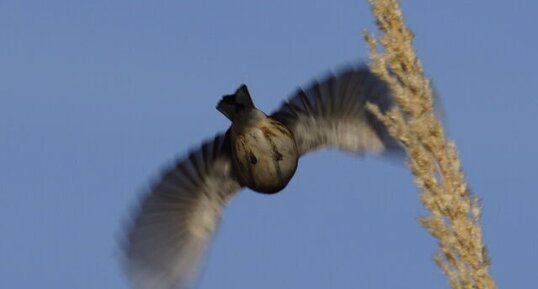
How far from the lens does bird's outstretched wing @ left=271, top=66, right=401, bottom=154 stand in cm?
481

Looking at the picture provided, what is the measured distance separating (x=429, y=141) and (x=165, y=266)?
261 cm

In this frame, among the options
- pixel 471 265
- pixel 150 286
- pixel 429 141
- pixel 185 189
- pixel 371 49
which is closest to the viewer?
pixel 471 265

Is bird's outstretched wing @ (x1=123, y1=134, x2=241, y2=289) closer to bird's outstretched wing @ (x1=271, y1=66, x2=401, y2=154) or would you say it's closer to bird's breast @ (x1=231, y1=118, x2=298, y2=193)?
bird's breast @ (x1=231, y1=118, x2=298, y2=193)

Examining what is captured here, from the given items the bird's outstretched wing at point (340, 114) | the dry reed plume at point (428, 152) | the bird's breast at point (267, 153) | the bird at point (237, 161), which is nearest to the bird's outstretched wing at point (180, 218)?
the bird at point (237, 161)

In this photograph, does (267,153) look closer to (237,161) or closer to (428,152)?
(237,161)

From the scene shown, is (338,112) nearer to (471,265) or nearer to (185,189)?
(185,189)

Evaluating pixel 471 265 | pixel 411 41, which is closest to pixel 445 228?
pixel 471 265

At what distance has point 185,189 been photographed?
509cm

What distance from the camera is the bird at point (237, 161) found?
4.79 metres

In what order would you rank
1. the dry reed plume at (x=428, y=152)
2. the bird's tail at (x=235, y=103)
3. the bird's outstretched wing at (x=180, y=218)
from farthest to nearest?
1. the bird's tail at (x=235, y=103)
2. the bird's outstretched wing at (x=180, y=218)
3. the dry reed plume at (x=428, y=152)

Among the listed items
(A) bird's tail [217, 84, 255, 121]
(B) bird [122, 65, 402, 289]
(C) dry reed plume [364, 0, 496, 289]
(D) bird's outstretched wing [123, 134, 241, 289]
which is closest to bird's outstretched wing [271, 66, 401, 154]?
(B) bird [122, 65, 402, 289]

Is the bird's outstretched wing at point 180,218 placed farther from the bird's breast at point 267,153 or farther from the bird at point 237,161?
the bird's breast at point 267,153

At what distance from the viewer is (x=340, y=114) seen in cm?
512

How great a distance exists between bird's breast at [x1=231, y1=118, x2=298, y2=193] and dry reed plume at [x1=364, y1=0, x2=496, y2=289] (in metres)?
2.09
